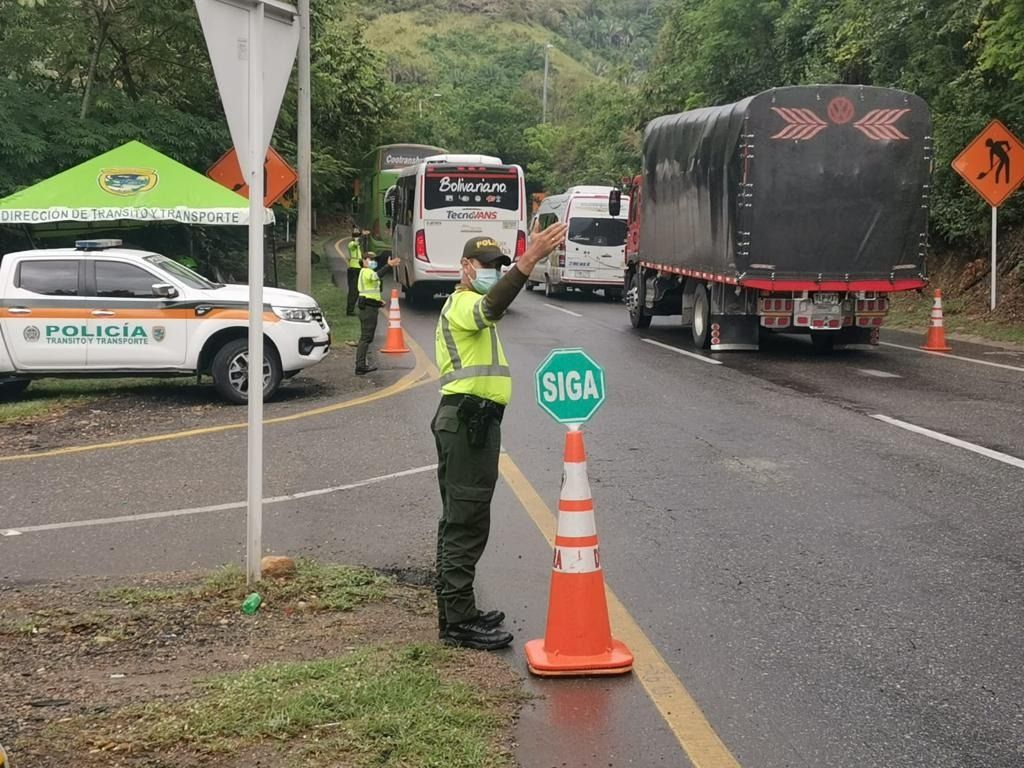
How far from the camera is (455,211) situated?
88.6ft

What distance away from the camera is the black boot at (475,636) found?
17.8 feet

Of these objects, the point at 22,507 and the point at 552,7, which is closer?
the point at 22,507

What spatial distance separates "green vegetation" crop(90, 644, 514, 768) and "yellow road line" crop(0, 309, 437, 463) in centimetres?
641

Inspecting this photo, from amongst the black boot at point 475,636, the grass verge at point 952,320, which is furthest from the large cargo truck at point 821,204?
the black boot at point 475,636

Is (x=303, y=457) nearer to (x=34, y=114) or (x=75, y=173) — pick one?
(x=75, y=173)

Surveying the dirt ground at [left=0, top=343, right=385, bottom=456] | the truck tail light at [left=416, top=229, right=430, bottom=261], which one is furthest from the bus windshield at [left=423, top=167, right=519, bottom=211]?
the dirt ground at [left=0, top=343, right=385, bottom=456]

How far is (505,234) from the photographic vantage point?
89.9 feet

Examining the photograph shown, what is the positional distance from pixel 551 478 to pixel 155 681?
4.52m

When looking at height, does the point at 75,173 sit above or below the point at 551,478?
above

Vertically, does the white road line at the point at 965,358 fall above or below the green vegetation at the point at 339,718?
above

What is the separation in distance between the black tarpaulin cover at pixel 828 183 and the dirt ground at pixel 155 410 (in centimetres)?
521

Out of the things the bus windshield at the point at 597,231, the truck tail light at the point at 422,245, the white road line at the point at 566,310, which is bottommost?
the white road line at the point at 566,310

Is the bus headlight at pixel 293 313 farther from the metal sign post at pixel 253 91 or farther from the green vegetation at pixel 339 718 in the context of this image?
the green vegetation at pixel 339 718

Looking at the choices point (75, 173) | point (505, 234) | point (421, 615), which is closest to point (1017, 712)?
point (421, 615)
